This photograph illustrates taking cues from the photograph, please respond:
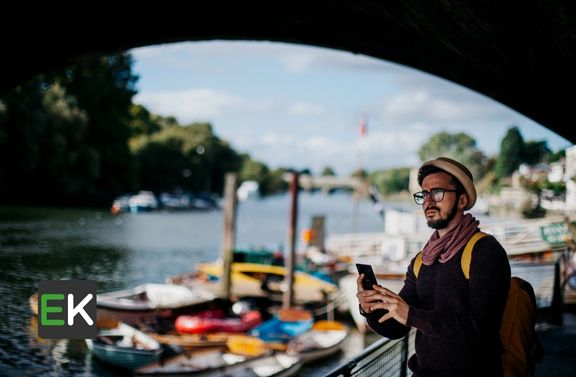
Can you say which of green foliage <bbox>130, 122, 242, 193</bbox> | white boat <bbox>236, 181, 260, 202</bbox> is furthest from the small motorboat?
green foliage <bbox>130, 122, 242, 193</bbox>

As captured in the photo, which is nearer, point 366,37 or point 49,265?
point 366,37

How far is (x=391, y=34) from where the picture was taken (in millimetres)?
5113

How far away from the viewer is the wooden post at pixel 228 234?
20.3 metres

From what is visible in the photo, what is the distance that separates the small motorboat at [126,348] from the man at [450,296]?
1237 cm

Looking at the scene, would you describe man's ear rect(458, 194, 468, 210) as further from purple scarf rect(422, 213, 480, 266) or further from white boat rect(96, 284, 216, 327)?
white boat rect(96, 284, 216, 327)

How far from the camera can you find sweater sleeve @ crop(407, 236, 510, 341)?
2393mm

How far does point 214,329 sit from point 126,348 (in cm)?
307

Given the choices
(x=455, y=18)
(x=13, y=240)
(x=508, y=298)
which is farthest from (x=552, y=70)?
(x=13, y=240)

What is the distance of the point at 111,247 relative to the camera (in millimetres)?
39156

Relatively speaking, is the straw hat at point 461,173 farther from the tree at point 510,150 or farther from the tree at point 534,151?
the tree at point 534,151

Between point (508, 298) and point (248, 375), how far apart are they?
10996 millimetres

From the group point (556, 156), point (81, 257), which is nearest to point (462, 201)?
point (556, 156)

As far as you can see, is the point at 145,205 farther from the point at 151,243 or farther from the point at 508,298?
the point at 508,298

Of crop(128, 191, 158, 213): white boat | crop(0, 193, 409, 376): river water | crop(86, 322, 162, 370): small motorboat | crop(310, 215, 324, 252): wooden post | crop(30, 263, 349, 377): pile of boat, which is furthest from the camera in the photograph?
crop(128, 191, 158, 213): white boat
